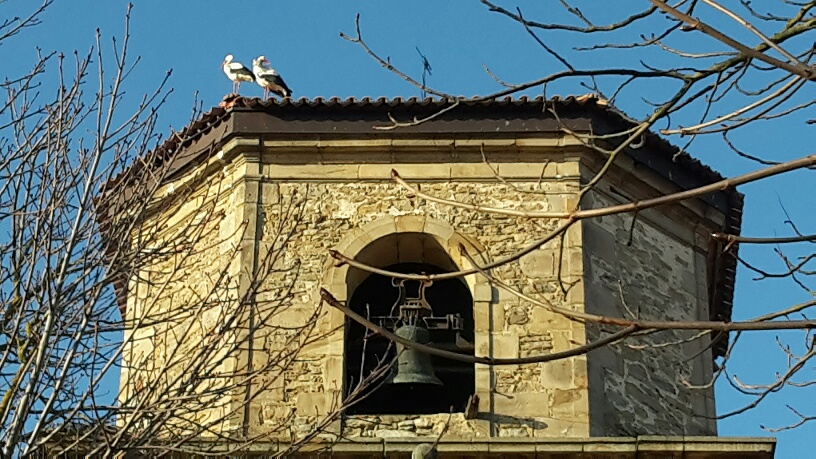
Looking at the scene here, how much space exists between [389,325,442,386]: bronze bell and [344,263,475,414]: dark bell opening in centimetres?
11

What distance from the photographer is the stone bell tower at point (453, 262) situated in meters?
12.8

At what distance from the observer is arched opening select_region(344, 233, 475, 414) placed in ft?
42.9

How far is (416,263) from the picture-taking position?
13906 mm

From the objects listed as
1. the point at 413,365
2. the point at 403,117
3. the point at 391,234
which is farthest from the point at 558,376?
the point at 403,117

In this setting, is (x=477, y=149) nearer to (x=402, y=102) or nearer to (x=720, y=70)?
(x=402, y=102)

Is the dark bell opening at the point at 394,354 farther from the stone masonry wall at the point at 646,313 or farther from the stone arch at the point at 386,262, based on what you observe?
the stone masonry wall at the point at 646,313

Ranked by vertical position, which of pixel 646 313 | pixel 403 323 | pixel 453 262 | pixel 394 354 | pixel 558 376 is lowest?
pixel 558 376

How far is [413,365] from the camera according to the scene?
1256 centimetres

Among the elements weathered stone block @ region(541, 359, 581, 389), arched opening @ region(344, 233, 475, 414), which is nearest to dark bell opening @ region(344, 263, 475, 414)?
arched opening @ region(344, 233, 475, 414)

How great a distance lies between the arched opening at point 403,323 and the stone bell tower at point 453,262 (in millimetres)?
17

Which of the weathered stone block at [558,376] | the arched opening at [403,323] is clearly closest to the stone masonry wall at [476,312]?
the weathered stone block at [558,376]

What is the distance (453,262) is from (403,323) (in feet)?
2.85

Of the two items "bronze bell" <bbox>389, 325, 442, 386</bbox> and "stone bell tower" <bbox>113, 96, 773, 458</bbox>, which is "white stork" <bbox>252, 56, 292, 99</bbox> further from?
"bronze bell" <bbox>389, 325, 442, 386</bbox>

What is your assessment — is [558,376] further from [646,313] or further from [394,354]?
[646,313]
